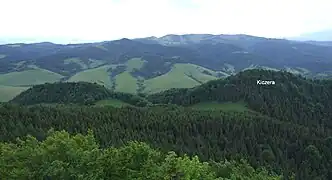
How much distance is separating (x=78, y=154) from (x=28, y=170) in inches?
254

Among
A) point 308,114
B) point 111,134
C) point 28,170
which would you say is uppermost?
point 28,170

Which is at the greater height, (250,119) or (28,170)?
(28,170)

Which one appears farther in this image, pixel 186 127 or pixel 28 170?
pixel 186 127

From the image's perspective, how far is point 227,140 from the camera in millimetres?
146750

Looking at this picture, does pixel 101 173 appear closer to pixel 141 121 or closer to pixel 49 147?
pixel 49 147

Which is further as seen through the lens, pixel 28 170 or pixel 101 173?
pixel 28 170

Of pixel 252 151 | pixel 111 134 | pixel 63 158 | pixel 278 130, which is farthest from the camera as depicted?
pixel 278 130

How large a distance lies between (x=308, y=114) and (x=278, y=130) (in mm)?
49417

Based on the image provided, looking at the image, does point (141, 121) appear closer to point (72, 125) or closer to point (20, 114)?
point (72, 125)

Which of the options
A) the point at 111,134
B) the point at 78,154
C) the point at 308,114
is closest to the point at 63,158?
the point at 78,154

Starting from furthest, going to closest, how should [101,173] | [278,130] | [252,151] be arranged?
[278,130] → [252,151] → [101,173]

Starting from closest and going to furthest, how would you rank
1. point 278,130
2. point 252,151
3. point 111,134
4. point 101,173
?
point 101,173
point 111,134
point 252,151
point 278,130

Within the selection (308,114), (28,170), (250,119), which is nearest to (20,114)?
(250,119)

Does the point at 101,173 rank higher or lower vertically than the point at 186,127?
higher
